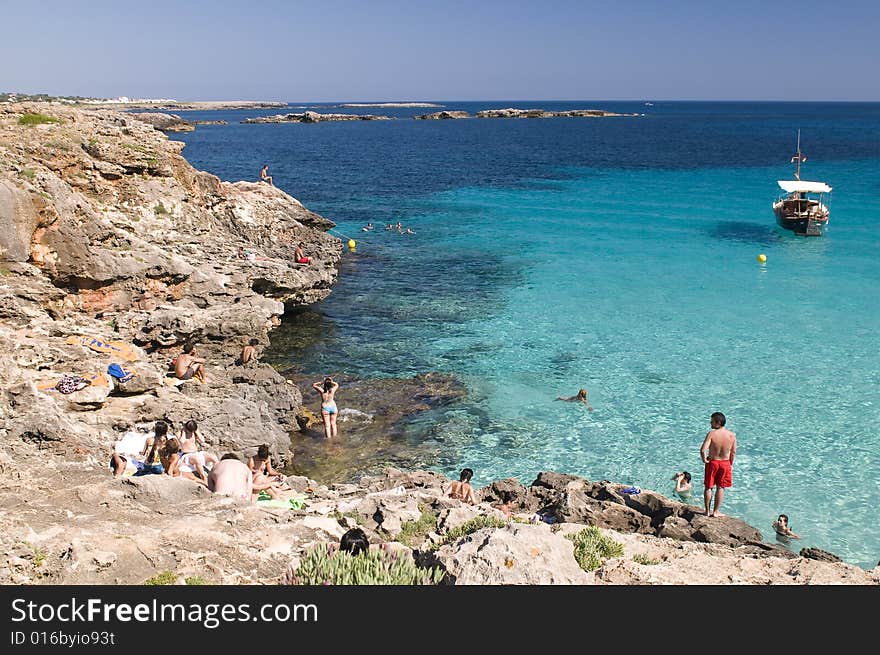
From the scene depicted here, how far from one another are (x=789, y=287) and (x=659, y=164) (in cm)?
4912

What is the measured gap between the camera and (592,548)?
8273 mm

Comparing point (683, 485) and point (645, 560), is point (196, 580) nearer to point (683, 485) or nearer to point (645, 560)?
point (645, 560)

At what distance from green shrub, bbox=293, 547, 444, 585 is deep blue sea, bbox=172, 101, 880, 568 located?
7.30 metres

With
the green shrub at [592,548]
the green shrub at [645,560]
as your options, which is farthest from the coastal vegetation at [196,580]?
the green shrub at [645,560]

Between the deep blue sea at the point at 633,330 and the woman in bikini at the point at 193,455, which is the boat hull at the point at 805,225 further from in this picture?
the woman in bikini at the point at 193,455

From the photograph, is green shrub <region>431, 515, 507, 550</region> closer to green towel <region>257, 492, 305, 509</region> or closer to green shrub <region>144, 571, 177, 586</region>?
green towel <region>257, 492, 305, 509</region>

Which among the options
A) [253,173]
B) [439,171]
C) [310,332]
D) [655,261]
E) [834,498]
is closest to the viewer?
[834,498]

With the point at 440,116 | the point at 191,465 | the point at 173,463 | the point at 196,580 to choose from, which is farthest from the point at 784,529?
the point at 440,116

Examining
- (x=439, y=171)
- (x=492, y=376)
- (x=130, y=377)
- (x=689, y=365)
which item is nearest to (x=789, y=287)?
(x=689, y=365)

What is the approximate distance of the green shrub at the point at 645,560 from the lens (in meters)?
8.18

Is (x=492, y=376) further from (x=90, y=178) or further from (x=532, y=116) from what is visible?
(x=532, y=116)

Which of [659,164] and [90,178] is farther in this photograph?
[659,164]

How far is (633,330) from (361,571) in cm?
1818

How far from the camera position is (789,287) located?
28.2 metres
